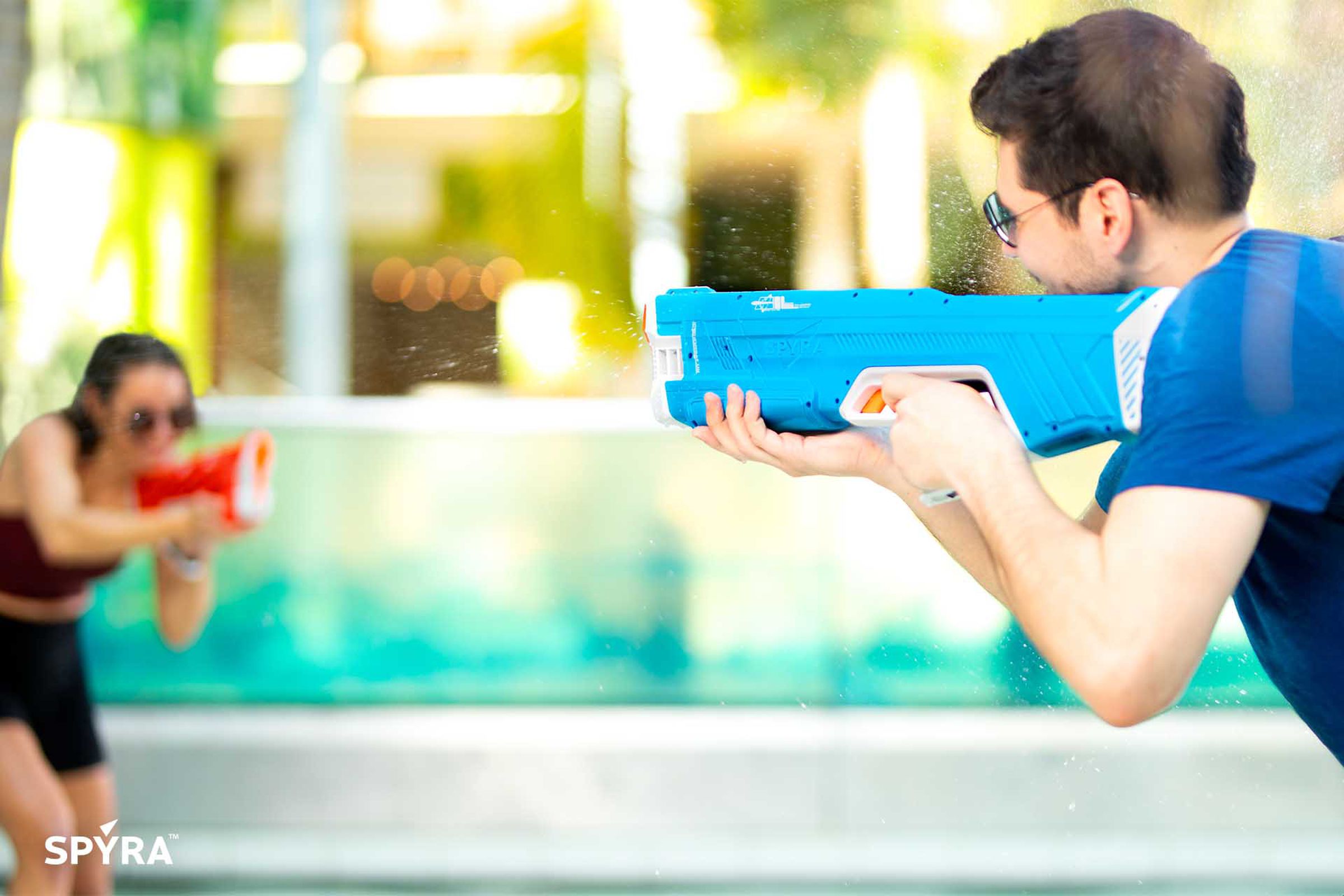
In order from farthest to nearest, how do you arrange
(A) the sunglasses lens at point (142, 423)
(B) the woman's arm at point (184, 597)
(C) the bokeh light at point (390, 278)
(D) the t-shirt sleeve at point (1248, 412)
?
(C) the bokeh light at point (390, 278), (B) the woman's arm at point (184, 597), (A) the sunglasses lens at point (142, 423), (D) the t-shirt sleeve at point (1248, 412)

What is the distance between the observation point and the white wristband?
8.48ft

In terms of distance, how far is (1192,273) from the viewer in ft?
2.78

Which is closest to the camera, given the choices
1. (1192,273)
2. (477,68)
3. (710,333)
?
(1192,273)

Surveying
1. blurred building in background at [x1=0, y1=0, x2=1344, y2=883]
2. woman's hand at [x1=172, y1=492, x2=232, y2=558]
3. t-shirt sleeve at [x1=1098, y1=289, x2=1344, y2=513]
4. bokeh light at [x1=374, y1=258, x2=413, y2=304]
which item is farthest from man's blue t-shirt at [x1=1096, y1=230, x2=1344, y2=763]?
bokeh light at [x1=374, y1=258, x2=413, y2=304]

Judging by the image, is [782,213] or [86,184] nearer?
[782,213]

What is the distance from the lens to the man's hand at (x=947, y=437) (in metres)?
0.81

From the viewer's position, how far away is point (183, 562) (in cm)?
272

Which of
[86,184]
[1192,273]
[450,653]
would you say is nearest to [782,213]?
[1192,273]

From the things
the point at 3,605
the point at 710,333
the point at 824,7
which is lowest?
the point at 3,605

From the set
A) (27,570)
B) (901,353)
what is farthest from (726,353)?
(27,570)

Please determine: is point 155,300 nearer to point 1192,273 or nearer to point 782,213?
point 782,213

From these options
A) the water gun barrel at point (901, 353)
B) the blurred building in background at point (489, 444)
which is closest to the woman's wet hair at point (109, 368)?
the blurred building in background at point (489, 444)

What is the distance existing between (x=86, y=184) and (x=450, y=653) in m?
1.30

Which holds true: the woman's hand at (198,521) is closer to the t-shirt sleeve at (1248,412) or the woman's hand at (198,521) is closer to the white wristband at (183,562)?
the white wristband at (183,562)
